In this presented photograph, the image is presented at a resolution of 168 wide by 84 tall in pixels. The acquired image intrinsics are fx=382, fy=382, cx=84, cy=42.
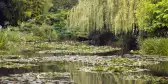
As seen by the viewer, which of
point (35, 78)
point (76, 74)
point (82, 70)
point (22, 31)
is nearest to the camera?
point (35, 78)

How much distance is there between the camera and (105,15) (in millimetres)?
25641

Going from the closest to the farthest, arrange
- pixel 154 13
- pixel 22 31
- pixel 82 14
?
pixel 154 13 < pixel 82 14 < pixel 22 31

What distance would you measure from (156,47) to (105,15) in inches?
293

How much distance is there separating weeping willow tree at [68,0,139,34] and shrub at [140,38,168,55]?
8.92 feet

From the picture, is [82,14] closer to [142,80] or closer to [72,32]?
[72,32]

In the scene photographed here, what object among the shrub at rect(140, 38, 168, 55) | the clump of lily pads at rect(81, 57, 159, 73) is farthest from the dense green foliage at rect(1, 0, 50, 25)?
the clump of lily pads at rect(81, 57, 159, 73)

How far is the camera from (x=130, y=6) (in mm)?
21688

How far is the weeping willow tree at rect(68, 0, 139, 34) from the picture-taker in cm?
2194

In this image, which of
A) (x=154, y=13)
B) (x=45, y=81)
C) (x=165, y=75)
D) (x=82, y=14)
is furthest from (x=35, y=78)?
(x=82, y=14)

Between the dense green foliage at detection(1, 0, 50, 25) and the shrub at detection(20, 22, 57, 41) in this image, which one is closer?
the shrub at detection(20, 22, 57, 41)

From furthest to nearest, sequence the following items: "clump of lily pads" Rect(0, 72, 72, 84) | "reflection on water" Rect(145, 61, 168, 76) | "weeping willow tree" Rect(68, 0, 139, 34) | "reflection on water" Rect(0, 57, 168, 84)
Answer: "weeping willow tree" Rect(68, 0, 139, 34) < "reflection on water" Rect(145, 61, 168, 76) < "reflection on water" Rect(0, 57, 168, 84) < "clump of lily pads" Rect(0, 72, 72, 84)

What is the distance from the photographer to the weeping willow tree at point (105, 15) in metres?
21.9

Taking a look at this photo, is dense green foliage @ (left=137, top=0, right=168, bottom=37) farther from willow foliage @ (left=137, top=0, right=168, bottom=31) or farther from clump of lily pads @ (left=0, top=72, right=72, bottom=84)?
clump of lily pads @ (left=0, top=72, right=72, bottom=84)

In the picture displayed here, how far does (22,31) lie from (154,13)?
18144 mm
